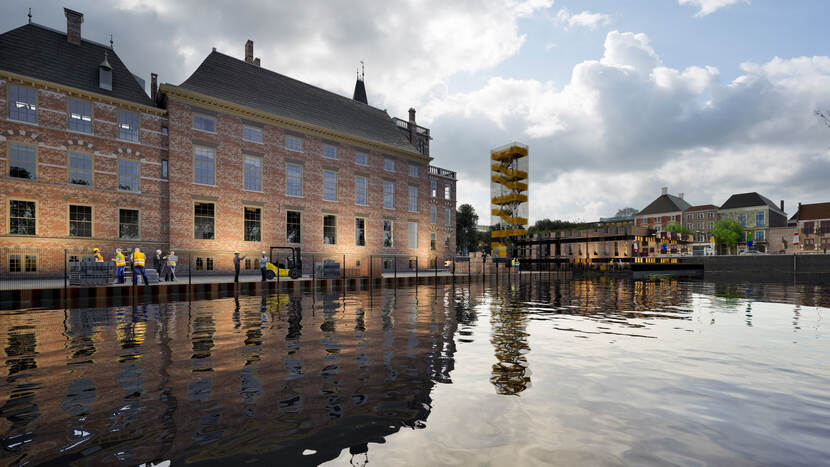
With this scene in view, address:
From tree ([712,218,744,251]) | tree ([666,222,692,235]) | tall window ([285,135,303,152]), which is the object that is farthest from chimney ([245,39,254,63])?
tree ([666,222,692,235])

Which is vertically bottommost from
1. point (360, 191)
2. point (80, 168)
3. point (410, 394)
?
point (410, 394)

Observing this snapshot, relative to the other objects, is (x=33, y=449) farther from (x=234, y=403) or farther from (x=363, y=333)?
(x=363, y=333)

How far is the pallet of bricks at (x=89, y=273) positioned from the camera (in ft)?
53.3

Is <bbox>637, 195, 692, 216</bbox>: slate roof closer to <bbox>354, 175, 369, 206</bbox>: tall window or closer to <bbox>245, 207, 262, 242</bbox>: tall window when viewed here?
<bbox>354, 175, 369, 206</bbox>: tall window

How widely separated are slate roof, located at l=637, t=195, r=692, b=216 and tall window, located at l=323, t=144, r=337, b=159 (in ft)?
308

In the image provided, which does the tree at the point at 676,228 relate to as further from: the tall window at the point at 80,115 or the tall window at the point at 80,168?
the tall window at the point at 80,115

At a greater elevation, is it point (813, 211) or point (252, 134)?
point (252, 134)

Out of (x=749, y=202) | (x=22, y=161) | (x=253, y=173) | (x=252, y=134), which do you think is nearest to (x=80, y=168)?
(x=22, y=161)

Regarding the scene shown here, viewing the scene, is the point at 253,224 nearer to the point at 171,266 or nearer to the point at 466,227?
the point at 171,266

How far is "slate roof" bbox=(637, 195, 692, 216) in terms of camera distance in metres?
95.3

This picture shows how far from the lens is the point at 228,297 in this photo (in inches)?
666

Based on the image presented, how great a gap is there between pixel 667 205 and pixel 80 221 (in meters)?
112

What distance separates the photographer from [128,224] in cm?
2538

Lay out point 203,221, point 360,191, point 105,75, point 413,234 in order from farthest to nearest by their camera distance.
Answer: point 413,234 < point 360,191 < point 203,221 < point 105,75
